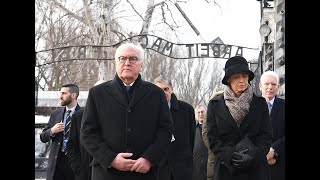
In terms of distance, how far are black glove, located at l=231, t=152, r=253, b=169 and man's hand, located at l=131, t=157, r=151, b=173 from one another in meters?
0.96

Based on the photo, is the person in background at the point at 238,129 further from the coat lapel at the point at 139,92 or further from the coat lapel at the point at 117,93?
the coat lapel at the point at 117,93

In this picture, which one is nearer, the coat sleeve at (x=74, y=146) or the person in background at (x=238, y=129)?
the person in background at (x=238, y=129)

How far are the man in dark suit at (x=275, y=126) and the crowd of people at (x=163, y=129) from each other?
0.4 inches

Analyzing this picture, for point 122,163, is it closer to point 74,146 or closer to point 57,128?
point 74,146

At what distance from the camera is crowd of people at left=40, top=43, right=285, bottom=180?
A: 173 inches

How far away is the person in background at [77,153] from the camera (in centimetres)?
659

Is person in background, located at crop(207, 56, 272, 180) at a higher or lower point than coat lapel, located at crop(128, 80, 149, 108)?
lower

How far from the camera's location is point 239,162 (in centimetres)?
487

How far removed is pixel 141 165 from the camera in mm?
4289

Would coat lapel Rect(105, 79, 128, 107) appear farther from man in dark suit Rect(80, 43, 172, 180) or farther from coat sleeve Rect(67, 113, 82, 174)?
coat sleeve Rect(67, 113, 82, 174)

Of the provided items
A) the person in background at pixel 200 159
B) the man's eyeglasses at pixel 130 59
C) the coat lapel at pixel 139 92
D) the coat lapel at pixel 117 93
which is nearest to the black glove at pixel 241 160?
the coat lapel at pixel 139 92

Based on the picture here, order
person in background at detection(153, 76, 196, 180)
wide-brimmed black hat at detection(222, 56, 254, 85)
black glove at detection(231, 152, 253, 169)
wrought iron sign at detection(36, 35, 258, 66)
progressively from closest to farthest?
black glove at detection(231, 152, 253, 169) → wide-brimmed black hat at detection(222, 56, 254, 85) → person in background at detection(153, 76, 196, 180) → wrought iron sign at detection(36, 35, 258, 66)

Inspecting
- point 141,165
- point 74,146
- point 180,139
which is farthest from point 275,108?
point 74,146

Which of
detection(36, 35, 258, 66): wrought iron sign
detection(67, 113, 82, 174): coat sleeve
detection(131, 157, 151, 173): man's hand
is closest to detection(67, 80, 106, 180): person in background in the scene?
detection(67, 113, 82, 174): coat sleeve
